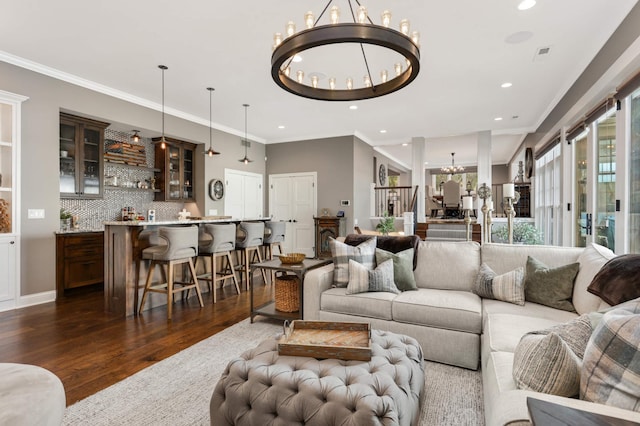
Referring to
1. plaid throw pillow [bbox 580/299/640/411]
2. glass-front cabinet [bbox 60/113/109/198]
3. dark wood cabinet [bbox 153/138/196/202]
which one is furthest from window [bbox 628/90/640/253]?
glass-front cabinet [bbox 60/113/109/198]

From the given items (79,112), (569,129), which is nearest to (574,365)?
(569,129)

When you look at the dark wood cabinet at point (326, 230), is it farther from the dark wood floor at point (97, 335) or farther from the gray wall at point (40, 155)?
the gray wall at point (40, 155)

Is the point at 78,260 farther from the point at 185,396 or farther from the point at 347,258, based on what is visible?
the point at 347,258

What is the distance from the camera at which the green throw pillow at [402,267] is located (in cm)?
294

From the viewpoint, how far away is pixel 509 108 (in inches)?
222

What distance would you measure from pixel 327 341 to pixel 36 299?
4.24 meters

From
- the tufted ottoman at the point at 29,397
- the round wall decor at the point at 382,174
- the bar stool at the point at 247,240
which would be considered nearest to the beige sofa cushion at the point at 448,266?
the bar stool at the point at 247,240

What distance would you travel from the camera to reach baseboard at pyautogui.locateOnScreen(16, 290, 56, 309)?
12.8 feet

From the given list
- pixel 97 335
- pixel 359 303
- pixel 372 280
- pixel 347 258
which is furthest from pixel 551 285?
pixel 97 335

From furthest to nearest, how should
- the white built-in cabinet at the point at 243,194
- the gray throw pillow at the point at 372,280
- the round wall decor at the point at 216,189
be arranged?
the white built-in cabinet at the point at 243,194 → the round wall decor at the point at 216,189 → the gray throw pillow at the point at 372,280

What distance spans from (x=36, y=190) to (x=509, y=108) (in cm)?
715

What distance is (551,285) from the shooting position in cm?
246

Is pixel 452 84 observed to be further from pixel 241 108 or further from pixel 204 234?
pixel 204 234

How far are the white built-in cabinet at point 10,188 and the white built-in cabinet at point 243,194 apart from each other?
A: 352cm
